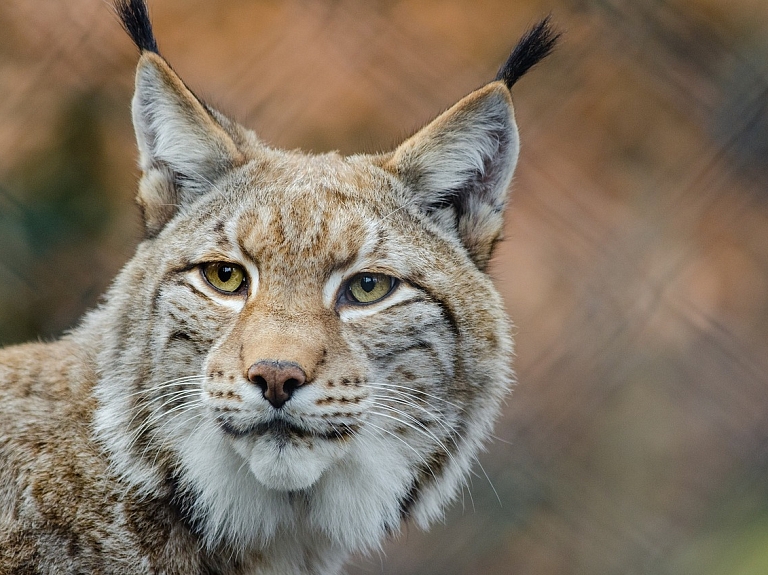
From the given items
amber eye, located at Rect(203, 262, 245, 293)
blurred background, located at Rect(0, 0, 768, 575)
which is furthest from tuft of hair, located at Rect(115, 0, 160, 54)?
blurred background, located at Rect(0, 0, 768, 575)

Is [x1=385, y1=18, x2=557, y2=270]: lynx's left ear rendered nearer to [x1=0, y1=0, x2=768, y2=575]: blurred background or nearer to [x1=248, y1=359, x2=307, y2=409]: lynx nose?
[x1=248, y1=359, x2=307, y2=409]: lynx nose

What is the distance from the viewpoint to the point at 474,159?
346 cm

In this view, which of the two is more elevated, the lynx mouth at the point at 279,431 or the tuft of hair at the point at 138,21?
the tuft of hair at the point at 138,21

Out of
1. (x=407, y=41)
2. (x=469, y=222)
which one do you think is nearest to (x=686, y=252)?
(x=407, y=41)

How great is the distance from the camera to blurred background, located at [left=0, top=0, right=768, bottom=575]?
5207 mm

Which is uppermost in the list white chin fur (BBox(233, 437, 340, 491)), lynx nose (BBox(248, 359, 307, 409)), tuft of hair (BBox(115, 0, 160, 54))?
tuft of hair (BBox(115, 0, 160, 54))

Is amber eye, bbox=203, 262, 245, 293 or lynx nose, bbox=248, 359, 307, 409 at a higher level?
amber eye, bbox=203, 262, 245, 293

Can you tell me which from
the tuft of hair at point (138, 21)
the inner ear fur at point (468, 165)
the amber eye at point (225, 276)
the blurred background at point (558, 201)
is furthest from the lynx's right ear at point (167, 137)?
the blurred background at point (558, 201)

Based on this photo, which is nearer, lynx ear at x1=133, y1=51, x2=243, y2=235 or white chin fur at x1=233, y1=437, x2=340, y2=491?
white chin fur at x1=233, y1=437, x2=340, y2=491

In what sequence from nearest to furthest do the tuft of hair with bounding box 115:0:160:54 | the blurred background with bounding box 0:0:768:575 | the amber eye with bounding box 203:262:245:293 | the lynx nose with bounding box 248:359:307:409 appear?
1. the lynx nose with bounding box 248:359:307:409
2. the amber eye with bounding box 203:262:245:293
3. the tuft of hair with bounding box 115:0:160:54
4. the blurred background with bounding box 0:0:768:575

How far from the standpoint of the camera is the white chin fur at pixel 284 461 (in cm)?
275

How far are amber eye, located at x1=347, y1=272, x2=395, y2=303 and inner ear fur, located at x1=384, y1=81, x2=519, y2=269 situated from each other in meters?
0.50

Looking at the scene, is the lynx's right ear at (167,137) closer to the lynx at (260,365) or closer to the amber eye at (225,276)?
the lynx at (260,365)

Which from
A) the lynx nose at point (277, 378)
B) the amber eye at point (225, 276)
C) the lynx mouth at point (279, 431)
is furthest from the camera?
the amber eye at point (225, 276)
